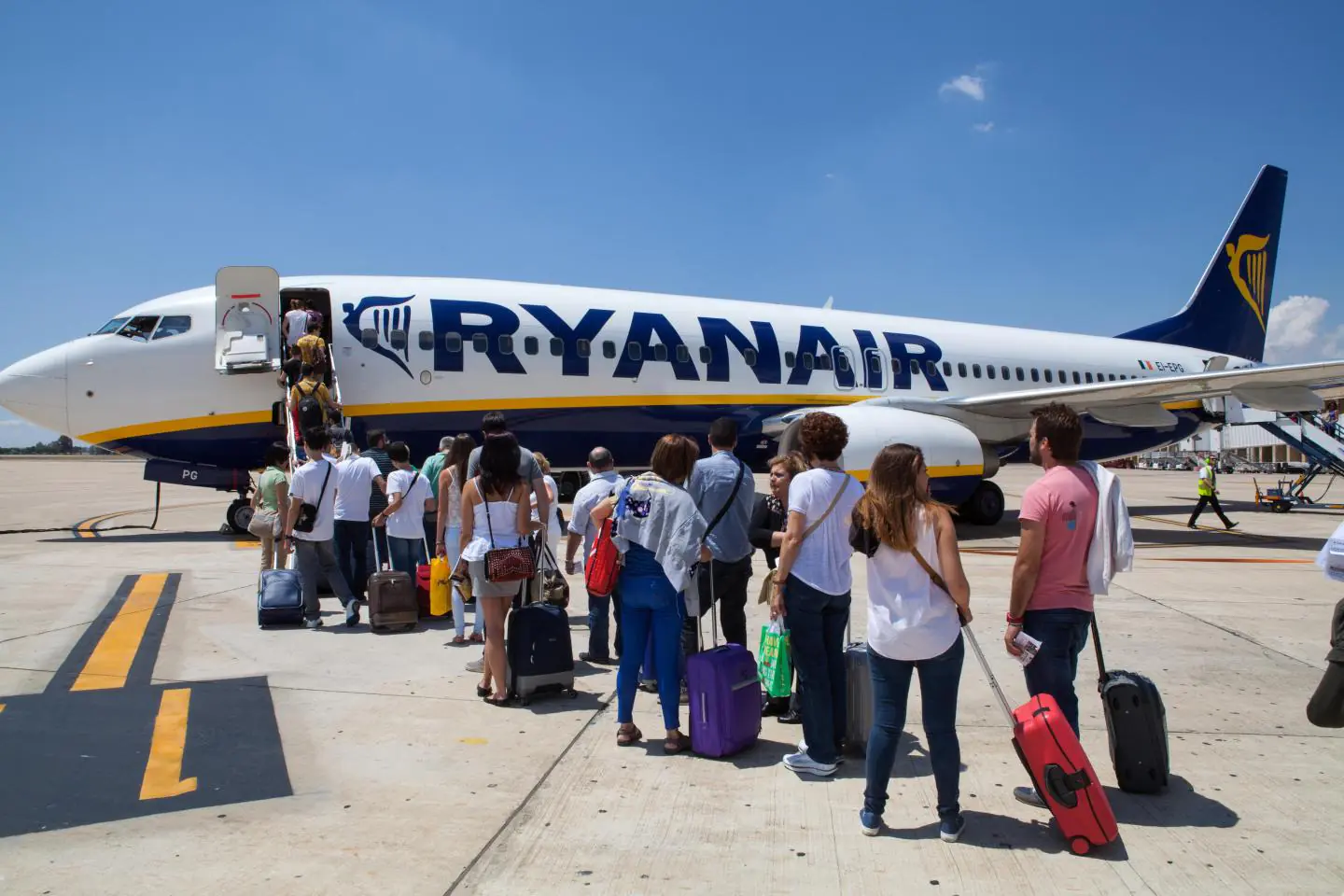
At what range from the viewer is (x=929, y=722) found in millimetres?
3641

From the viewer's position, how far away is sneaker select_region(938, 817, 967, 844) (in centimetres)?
354

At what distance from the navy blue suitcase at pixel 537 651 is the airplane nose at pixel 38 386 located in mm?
9475

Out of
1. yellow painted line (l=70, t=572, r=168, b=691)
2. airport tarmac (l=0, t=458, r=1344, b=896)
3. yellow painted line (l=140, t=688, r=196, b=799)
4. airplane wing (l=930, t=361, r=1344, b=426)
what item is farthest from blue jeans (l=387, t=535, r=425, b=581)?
airplane wing (l=930, t=361, r=1344, b=426)

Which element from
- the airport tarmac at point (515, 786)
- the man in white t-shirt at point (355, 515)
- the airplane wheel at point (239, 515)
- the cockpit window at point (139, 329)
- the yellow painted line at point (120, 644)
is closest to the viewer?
the airport tarmac at point (515, 786)

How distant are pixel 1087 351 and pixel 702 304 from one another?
9.89 meters

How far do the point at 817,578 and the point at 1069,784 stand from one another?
1300 millimetres

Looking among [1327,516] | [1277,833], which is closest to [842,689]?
[1277,833]

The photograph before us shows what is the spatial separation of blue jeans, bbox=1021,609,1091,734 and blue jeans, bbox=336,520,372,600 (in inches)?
226

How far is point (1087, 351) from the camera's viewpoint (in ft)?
66.1

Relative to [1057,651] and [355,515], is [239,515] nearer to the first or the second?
[355,515]

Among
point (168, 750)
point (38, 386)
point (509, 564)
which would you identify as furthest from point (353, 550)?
point (38, 386)

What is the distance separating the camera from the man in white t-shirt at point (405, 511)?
25.7ft

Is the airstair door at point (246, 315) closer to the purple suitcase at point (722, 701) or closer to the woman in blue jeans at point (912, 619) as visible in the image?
the purple suitcase at point (722, 701)

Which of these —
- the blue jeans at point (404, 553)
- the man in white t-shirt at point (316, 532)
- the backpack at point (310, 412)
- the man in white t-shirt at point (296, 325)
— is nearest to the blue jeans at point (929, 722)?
the man in white t-shirt at point (316, 532)
